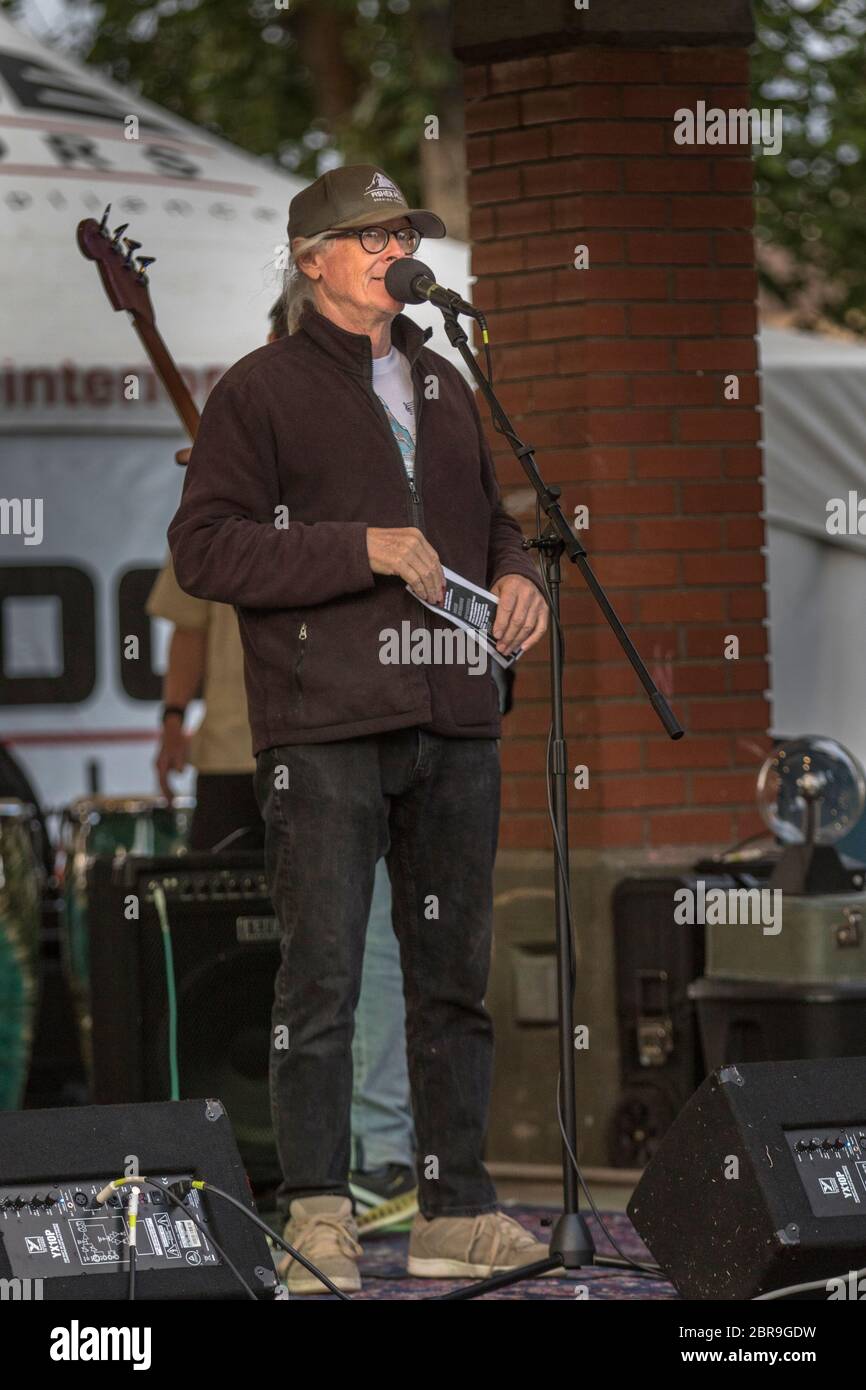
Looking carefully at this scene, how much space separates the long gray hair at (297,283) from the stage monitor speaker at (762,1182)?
5.27 ft

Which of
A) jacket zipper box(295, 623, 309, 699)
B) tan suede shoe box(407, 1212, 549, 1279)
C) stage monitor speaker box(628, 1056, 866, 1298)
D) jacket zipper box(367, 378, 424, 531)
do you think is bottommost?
tan suede shoe box(407, 1212, 549, 1279)

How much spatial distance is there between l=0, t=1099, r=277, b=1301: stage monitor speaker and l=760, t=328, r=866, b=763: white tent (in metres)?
5.02

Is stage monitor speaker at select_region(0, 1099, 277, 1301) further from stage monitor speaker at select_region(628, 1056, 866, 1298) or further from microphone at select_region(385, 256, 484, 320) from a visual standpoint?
microphone at select_region(385, 256, 484, 320)

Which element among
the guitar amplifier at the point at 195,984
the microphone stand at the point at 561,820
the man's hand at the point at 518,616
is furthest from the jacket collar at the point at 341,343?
the guitar amplifier at the point at 195,984

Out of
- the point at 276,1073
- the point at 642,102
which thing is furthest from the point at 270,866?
the point at 642,102

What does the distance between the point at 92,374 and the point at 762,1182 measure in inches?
207

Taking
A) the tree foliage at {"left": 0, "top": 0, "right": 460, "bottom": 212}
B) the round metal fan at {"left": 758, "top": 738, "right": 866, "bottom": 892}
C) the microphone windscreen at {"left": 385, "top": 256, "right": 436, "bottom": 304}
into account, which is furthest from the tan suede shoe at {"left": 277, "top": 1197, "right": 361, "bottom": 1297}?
the tree foliage at {"left": 0, "top": 0, "right": 460, "bottom": 212}

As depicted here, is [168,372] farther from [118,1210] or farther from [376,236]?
[118,1210]

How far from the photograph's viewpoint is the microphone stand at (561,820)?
3850 millimetres

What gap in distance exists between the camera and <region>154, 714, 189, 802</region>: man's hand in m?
6.30
